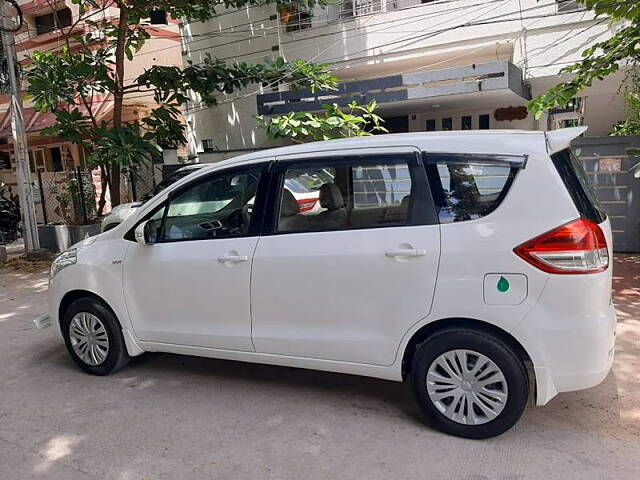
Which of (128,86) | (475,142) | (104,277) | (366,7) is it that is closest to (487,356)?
(475,142)

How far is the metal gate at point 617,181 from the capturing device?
7.38 meters

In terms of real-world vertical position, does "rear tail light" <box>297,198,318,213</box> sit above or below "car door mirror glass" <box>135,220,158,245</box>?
above

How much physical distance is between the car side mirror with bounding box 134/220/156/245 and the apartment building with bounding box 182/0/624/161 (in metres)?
7.60

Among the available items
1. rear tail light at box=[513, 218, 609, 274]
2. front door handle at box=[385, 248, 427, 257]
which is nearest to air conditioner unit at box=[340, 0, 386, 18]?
front door handle at box=[385, 248, 427, 257]

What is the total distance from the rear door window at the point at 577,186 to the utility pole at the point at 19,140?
387 inches

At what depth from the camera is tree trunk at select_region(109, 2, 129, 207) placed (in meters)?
10.1

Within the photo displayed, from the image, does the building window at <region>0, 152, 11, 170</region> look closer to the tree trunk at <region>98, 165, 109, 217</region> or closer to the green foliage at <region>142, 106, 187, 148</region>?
the tree trunk at <region>98, 165, 109, 217</region>

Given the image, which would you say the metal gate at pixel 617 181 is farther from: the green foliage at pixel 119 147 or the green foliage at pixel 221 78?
the green foliage at pixel 119 147

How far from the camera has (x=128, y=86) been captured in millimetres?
10484

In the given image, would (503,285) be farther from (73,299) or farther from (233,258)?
(73,299)

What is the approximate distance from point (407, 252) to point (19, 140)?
937 cm

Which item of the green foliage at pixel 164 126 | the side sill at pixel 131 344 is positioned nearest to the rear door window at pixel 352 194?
the side sill at pixel 131 344

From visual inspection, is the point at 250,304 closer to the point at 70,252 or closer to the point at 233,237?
the point at 233,237

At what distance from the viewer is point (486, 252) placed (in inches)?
111
